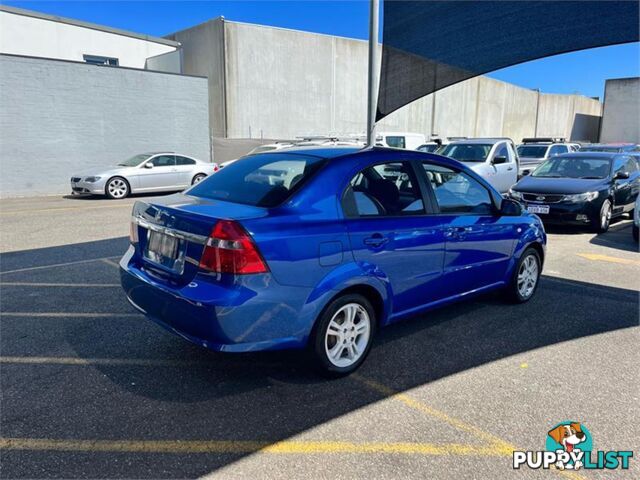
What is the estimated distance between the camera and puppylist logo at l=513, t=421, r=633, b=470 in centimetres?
266

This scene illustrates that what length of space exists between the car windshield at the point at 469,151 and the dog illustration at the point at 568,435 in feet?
34.9

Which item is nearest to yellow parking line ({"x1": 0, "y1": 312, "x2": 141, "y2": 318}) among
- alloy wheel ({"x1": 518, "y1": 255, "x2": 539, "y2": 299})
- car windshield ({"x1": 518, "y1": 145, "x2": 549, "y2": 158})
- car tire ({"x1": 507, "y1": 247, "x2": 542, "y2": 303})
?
car tire ({"x1": 507, "y1": 247, "x2": 542, "y2": 303})

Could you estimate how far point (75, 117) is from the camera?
1653cm

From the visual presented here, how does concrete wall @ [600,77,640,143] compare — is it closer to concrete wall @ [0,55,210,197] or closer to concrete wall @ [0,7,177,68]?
concrete wall @ [0,7,177,68]

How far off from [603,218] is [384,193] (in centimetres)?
775

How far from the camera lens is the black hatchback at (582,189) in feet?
30.7

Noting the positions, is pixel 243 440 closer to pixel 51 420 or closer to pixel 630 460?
pixel 51 420

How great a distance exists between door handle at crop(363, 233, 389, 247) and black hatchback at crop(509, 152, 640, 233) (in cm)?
723

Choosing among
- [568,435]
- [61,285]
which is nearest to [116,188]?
[61,285]

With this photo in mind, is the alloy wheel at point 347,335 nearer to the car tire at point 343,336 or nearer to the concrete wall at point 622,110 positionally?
the car tire at point 343,336

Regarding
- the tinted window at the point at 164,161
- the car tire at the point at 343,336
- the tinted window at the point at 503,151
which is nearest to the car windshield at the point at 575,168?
the tinted window at the point at 503,151

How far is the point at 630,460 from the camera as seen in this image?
2680 mm

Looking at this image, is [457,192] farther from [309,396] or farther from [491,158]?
[491,158]

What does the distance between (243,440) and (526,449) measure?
5.43 feet
